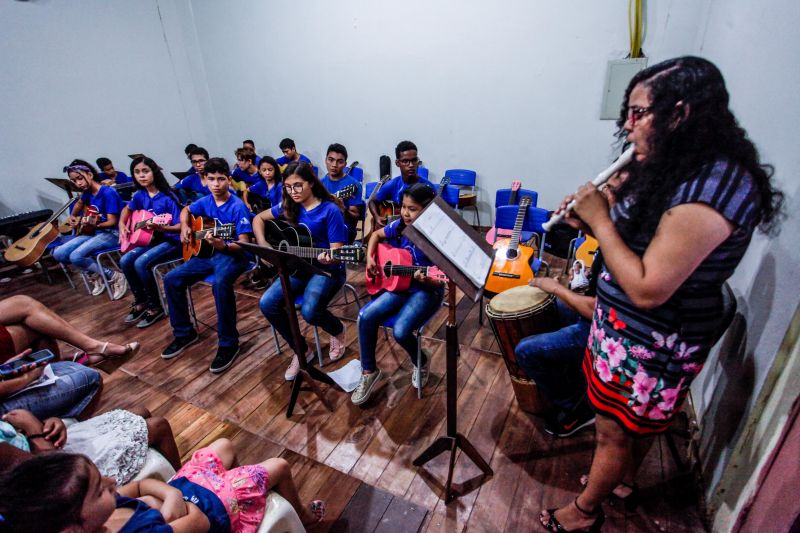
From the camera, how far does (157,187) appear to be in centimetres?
370

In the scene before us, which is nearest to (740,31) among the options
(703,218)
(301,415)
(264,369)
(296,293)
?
(703,218)

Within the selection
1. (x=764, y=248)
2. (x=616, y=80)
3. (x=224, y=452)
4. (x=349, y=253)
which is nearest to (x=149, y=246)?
(x=349, y=253)

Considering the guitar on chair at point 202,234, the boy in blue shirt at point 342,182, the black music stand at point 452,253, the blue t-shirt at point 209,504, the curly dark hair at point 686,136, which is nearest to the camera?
the curly dark hair at point 686,136

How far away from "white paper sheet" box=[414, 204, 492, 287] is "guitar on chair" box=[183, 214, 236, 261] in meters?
2.18

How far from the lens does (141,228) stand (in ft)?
12.0

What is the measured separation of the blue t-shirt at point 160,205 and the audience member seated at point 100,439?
2.47 m

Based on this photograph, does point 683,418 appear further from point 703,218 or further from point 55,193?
point 55,193

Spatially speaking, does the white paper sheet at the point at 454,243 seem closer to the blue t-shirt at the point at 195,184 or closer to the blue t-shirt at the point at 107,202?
the blue t-shirt at the point at 107,202

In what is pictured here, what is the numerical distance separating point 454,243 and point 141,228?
3.55 meters

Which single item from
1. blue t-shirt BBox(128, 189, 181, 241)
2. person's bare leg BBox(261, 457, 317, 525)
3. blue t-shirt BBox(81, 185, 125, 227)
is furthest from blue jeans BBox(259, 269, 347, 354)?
blue t-shirt BBox(81, 185, 125, 227)

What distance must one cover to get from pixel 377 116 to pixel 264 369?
431cm

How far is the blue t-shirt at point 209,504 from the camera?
1.18 metres

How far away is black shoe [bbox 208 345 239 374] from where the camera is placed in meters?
2.84

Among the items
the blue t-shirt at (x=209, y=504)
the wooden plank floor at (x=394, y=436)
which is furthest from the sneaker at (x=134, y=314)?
the blue t-shirt at (x=209, y=504)
